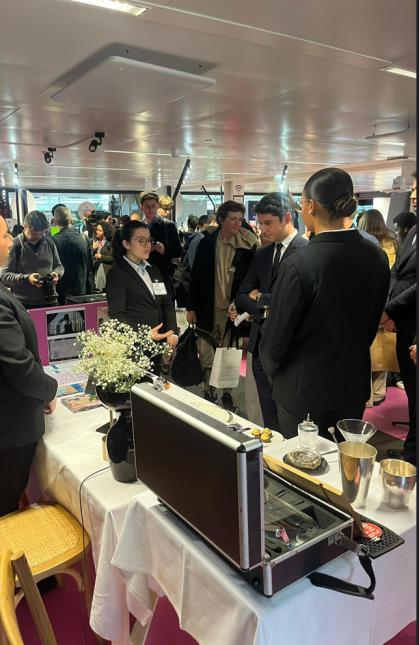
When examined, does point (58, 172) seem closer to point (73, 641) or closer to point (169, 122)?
point (169, 122)

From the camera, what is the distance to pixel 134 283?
2678 mm

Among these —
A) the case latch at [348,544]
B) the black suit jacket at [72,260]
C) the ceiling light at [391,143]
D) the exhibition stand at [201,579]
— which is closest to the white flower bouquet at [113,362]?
the exhibition stand at [201,579]

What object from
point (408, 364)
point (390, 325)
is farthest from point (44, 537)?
point (390, 325)

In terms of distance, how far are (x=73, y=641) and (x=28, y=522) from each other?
45 cm

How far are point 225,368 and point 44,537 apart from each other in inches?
71.3

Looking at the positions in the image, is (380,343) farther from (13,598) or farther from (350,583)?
(13,598)

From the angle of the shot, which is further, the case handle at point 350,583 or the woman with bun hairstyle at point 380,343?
the woman with bun hairstyle at point 380,343

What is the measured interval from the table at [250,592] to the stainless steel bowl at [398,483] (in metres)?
0.02

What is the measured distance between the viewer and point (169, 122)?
4.21m

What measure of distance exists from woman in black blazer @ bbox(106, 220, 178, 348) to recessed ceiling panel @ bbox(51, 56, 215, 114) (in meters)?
0.70

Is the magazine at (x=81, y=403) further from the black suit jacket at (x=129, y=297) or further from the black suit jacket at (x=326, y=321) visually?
the black suit jacket at (x=326, y=321)

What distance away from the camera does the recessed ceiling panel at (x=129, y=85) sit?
2.24 metres

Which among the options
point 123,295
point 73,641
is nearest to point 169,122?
point 123,295

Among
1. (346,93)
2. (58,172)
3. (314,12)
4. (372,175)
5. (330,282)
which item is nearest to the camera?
(330,282)
